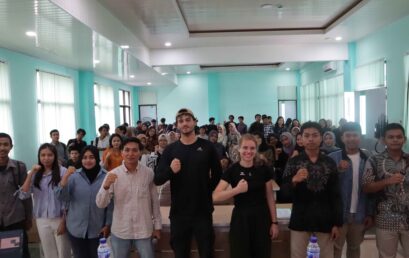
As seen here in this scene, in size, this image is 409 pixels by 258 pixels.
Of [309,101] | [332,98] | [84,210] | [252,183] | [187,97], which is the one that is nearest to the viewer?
[252,183]

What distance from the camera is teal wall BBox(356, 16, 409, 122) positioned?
7.95m

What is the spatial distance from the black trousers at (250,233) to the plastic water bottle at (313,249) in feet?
1.02

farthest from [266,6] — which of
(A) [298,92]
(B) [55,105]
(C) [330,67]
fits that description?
(A) [298,92]

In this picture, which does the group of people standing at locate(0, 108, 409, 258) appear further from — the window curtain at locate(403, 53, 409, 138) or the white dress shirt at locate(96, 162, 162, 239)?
the window curtain at locate(403, 53, 409, 138)

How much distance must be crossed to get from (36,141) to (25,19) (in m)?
4.28

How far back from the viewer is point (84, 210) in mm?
3074

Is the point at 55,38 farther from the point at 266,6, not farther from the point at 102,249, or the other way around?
the point at 102,249

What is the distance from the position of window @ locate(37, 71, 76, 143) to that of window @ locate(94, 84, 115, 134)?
2191 millimetres

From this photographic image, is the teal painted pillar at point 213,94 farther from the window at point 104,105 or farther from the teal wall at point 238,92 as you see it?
the window at point 104,105

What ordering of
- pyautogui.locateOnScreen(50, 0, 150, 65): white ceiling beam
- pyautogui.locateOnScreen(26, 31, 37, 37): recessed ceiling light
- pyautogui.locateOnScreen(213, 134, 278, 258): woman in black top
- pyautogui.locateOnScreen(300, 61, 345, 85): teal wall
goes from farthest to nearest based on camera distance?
1. pyautogui.locateOnScreen(300, 61, 345, 85): teal wall
2. pyautogui.locateOnScreen(26, 31, 37, 37): recessed ceiling light
3. pyautogui.locateOnScreen(50, 0, 150, 65): white ceiling beam
4. pyautogui.locateOnScreen(213, 134, 278, 258): woman in black top

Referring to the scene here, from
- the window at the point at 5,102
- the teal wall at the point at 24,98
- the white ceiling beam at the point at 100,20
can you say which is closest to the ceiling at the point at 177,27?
the white ceiling beam at the point at 100,20

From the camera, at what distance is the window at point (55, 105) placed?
31.2 feet

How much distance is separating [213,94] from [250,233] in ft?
51.2

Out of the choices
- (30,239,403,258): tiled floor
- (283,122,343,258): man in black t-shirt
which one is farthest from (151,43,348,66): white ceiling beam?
(283,122,343,258): man in black t-shirt
